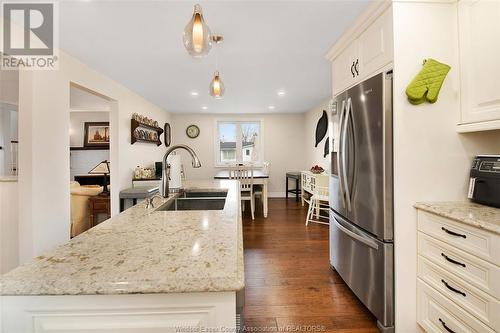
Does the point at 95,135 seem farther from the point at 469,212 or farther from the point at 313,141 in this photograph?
the point at 469,212

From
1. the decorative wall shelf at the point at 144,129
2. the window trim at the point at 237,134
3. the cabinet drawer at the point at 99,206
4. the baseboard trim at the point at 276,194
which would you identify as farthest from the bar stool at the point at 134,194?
the baseboard trim at the point at 276,194

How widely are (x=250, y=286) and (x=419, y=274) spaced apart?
1.28 m

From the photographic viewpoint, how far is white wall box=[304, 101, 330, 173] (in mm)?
5000

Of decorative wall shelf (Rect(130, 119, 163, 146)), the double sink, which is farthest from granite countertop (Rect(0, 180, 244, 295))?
decorative wall shelf (Rect(130, 119, 163, 146))

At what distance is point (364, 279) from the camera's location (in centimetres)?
173

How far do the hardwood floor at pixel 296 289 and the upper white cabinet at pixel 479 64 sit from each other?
147 cm

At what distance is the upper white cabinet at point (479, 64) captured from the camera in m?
1.29

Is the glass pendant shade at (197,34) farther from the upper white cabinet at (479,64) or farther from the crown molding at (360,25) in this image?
the upper white cabinet at (479,64)

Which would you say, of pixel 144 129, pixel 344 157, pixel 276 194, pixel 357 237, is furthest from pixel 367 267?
pixel 276 194

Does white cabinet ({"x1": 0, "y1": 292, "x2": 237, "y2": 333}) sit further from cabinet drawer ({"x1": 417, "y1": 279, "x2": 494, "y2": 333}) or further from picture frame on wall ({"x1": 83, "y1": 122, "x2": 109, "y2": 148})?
picture frame on wall ({"x1": 83, "y1": 122, "x2": 109, "y2": 148})

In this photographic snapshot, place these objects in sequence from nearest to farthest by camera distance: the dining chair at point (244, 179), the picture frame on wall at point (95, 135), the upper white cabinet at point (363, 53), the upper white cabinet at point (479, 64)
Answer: the upper white cabinet at point (479, 64)
the upper white cabinet at point (363, 53)
the dining chair at point (244, 179)
the picture frame on wall at point (95, 135)

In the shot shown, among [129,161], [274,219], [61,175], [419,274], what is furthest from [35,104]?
[274,219]

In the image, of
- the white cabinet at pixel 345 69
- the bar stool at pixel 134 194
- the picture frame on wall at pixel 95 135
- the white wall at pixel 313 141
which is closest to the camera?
the white cabinet at pixel 345 69

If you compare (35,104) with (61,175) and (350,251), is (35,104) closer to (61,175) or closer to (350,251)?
(61,175)
